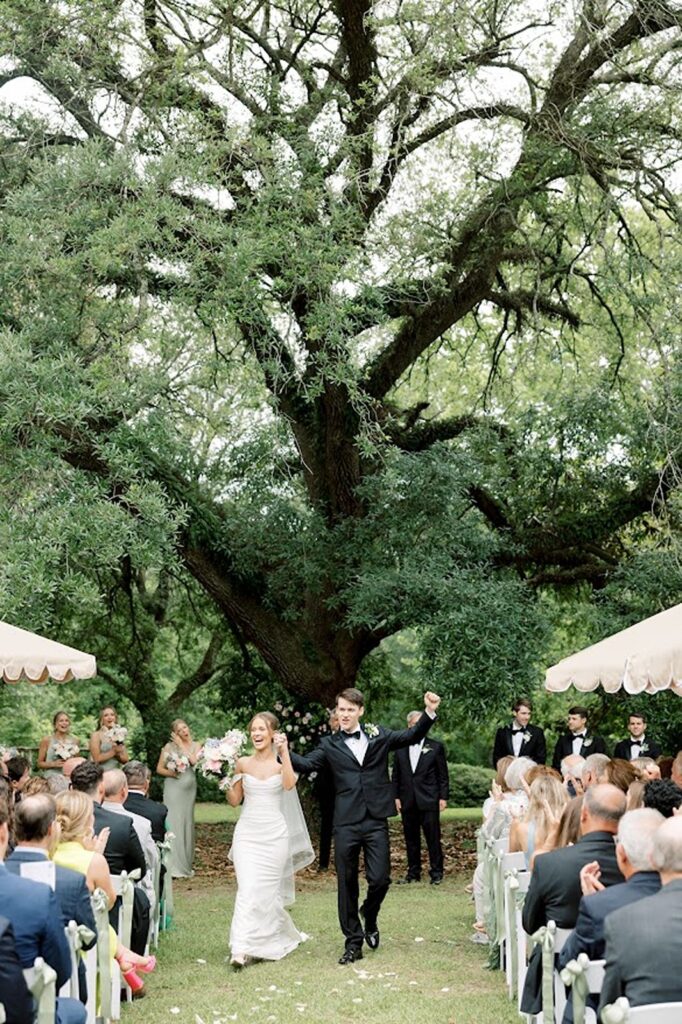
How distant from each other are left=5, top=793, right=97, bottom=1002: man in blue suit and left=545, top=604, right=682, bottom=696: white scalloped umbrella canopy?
345cm

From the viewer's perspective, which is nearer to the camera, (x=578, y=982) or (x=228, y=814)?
(x=578, y=982)

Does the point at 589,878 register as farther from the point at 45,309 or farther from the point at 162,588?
the point at 162,588

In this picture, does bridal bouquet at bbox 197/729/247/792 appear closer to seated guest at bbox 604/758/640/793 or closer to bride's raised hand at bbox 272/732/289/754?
bride's raised hand at bbox 272/732/289/754

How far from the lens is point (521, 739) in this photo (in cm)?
1450

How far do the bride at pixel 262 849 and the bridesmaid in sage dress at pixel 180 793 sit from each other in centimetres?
435

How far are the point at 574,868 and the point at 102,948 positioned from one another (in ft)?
8.11

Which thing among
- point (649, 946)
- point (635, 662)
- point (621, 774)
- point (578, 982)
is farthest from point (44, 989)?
point (635, 662)

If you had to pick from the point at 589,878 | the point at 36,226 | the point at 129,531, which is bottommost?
Answer: the point at 589,878

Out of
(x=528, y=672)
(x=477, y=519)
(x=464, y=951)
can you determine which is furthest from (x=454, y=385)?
(x=464, y=951)

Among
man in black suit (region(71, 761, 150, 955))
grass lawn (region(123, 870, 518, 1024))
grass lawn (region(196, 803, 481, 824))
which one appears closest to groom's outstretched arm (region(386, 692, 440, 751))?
grass lawn (region(123, 870, 518, 1024))

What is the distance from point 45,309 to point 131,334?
103 cm

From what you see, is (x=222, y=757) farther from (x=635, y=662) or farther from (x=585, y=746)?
(x=585, y=746)

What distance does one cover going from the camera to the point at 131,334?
12680mm

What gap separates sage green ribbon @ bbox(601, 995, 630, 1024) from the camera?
397 centimetres
